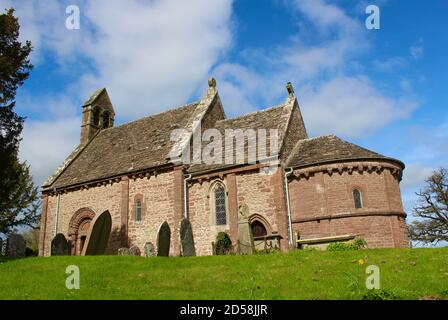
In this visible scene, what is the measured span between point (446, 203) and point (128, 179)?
29740 millimetres

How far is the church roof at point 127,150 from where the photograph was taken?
24222 millimetres

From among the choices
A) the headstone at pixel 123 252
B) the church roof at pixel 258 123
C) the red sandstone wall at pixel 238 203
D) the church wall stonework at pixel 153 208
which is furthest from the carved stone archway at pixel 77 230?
the headstone at pixel 123 252

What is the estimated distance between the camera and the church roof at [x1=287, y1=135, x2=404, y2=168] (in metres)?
19.6

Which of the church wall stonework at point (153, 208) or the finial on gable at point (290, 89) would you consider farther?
the finial on gable at point (290, 89)

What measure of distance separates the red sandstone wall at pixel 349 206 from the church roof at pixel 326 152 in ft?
1.29

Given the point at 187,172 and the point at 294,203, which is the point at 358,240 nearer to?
the point at 294,203

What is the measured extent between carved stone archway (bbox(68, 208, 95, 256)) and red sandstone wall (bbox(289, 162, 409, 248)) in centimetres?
1315

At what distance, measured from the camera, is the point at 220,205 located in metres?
21.2

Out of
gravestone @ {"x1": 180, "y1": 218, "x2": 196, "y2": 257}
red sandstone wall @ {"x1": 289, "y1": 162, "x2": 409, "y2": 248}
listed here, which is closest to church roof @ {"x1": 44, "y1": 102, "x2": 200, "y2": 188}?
gravestone @ {"x1": 180, "y1": 218, "x2": 196, "y2": 257}

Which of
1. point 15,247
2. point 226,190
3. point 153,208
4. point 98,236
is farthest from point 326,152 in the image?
point 15,247

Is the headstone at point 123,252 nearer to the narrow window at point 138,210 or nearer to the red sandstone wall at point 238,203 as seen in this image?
the red sandstone wall at point 238,203

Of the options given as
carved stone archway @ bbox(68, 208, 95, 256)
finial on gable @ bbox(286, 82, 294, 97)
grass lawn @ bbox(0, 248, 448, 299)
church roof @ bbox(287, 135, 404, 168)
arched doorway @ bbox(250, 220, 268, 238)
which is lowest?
grass lawn @ bbox(0, 248, 448, 299)

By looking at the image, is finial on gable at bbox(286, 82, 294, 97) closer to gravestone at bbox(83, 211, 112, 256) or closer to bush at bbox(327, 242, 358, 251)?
bush at bbox(327, 242, 358, 251)
